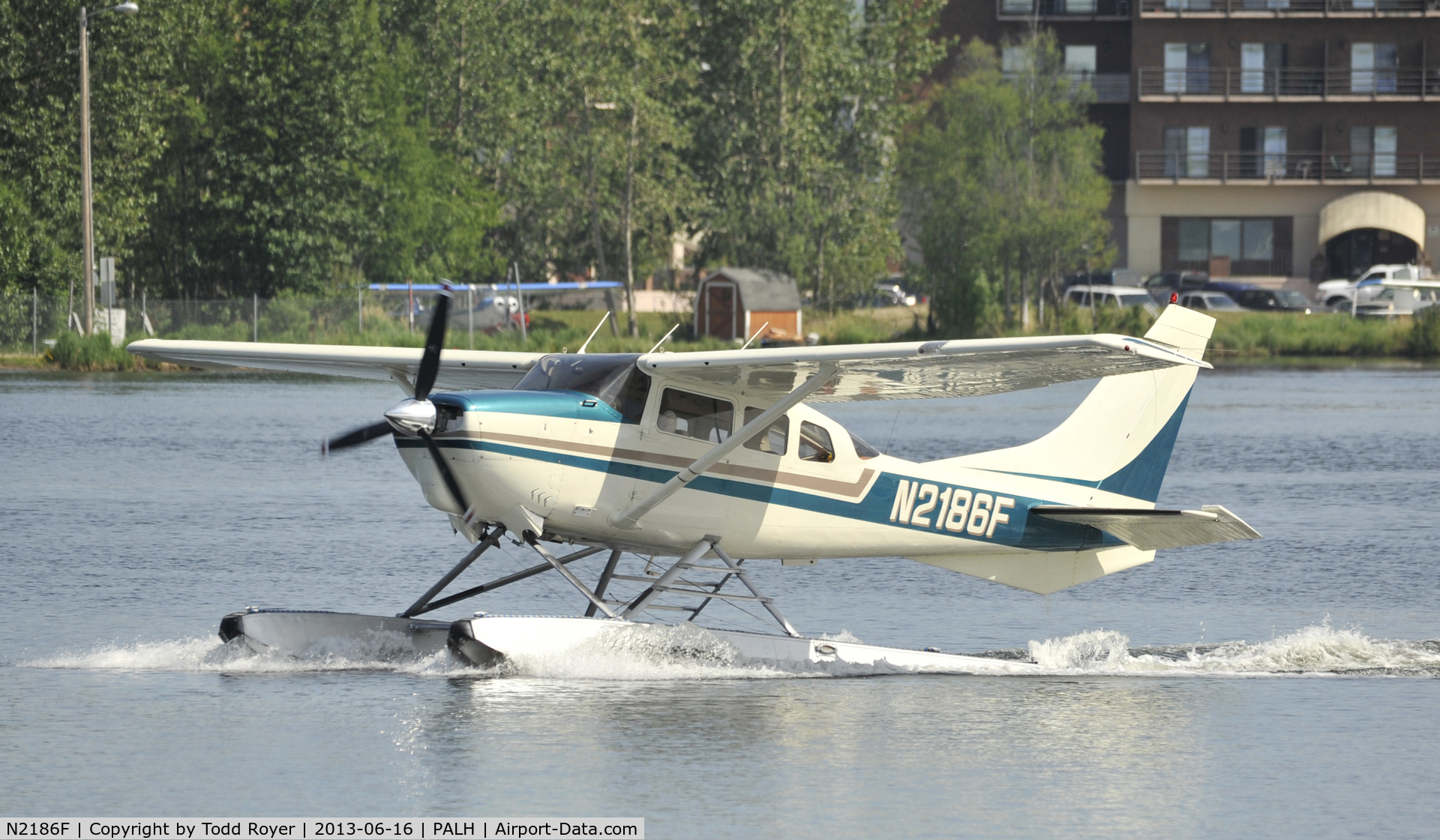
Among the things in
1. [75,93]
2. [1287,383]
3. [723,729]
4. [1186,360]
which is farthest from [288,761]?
[75,93]

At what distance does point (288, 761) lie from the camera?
28.7 ft

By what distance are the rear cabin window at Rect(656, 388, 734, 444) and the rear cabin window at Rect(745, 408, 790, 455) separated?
0.60 ft

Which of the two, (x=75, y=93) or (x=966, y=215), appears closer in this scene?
(x=75, y=93)

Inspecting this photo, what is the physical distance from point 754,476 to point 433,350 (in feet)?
7.48

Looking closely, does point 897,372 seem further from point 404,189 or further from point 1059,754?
point 404,189

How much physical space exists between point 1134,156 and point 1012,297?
1255 cm

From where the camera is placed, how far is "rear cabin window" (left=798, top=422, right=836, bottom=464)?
11.8 metres

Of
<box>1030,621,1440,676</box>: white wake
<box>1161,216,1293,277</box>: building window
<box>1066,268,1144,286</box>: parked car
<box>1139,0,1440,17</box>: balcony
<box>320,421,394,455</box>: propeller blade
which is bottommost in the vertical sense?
<box>1030,621,1440,676</box>: white wake

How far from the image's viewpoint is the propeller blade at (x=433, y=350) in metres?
10.6

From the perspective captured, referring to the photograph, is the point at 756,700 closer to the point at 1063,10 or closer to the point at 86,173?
the point at 86,173

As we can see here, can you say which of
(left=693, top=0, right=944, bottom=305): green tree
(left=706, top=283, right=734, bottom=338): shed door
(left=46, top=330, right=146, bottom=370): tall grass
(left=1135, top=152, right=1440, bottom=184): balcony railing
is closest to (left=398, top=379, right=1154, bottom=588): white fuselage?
(left=46, top=330, right=146, bottom=370): tall grass

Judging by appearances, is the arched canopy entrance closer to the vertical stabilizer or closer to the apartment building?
the apartment building

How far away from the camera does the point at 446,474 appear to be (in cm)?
1033
